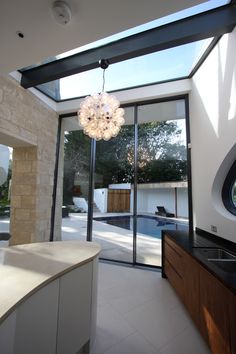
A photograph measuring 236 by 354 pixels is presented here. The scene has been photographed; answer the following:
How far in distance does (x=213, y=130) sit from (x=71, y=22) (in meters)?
2.29

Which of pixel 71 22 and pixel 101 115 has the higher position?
pixel 71 22

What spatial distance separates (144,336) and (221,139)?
251 centimetres

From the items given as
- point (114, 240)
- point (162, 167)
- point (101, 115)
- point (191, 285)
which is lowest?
point (114, 240)

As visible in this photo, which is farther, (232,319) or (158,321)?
(158,321)

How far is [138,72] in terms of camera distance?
12.4ft

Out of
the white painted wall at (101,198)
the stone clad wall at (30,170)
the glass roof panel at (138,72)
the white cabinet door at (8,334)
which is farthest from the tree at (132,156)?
the white cabinet door at (8,334)

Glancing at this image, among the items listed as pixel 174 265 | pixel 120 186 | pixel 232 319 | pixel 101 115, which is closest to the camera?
pixel 232 319

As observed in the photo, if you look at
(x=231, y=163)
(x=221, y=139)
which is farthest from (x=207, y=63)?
(x=231, y=163)

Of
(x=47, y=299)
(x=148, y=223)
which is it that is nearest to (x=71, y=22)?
(x=47, y=299)

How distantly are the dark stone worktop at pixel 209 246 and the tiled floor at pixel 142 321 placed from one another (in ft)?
2.53

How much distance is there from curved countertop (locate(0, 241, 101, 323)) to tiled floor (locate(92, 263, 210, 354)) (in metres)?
0.86

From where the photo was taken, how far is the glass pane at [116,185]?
4.39 meters

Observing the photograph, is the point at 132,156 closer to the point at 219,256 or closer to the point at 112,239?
the point at 112,239

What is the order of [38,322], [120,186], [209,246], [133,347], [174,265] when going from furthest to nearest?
[120,186] → [174,265] → [209,246] → [133,347] → [38,322]
